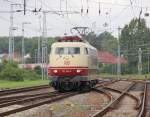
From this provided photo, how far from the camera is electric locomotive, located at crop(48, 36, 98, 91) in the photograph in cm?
3400

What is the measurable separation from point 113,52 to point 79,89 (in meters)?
131

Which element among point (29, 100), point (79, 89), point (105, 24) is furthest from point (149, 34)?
point (29, 100)

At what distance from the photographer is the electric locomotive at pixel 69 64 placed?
34000 millimetres

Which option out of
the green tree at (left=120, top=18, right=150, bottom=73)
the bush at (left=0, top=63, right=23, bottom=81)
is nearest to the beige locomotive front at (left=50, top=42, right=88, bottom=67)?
the bush at (left=0, top=63, right=23, bottom=81)

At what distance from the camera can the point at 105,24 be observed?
74125mm

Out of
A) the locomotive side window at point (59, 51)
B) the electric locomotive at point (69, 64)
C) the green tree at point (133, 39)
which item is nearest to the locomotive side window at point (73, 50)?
the electric locomotive at point (69, 64)

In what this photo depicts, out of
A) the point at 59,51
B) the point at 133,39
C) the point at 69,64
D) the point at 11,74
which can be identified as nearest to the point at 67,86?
the point at 69,64

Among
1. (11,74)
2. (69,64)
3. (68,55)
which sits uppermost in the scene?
(68,55)

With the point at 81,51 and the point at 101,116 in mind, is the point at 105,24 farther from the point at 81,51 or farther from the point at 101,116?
the point at 101,116

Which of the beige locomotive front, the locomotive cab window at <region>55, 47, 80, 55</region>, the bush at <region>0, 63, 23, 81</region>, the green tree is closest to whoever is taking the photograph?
the beige locomotive front

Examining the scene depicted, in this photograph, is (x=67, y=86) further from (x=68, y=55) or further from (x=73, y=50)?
(x=73, y=50)

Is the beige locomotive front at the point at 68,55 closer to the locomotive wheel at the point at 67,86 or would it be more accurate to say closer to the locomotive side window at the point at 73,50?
the locomotive side window at the point at 73,50

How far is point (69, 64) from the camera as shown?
112ft

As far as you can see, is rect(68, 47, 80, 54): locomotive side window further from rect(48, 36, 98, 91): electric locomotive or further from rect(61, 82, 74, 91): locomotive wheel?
rect(61, 82, 74, 91): locomotive wheel
